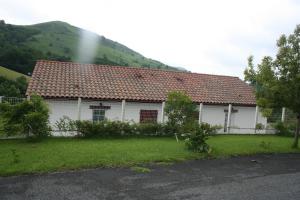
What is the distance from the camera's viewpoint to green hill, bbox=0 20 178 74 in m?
64.8

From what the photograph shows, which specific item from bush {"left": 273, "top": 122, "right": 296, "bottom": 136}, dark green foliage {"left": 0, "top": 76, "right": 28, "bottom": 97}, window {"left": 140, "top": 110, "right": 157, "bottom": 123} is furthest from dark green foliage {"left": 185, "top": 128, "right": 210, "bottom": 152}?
dark green foliage {"left": 0, "top": 76, "right": 28, "bottom": 97}

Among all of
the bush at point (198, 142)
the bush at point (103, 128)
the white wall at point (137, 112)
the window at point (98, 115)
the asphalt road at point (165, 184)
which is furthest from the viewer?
the window at point (98, 115)

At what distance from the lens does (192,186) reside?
8.24m

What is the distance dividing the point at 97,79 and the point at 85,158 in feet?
32.5

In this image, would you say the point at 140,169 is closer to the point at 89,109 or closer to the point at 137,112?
the point at 89,109

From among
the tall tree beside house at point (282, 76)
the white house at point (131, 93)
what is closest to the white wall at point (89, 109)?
the white house at point (131, 93)

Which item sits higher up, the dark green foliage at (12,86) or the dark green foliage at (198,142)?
the dark green foliage at (12,86)

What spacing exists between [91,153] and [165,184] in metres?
4.06

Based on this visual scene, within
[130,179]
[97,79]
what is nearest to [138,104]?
→ [97,79]

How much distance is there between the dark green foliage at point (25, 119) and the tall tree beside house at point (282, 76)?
10.6m

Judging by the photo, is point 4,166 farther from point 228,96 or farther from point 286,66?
point 228,96

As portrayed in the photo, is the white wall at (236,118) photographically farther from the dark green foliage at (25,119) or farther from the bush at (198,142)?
the dark green foliage at (25,119)

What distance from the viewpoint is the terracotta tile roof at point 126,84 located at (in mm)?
17609

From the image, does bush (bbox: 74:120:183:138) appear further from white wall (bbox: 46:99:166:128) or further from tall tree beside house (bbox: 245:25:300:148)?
tall tree beside house (bbox: 245:25:300:148)
